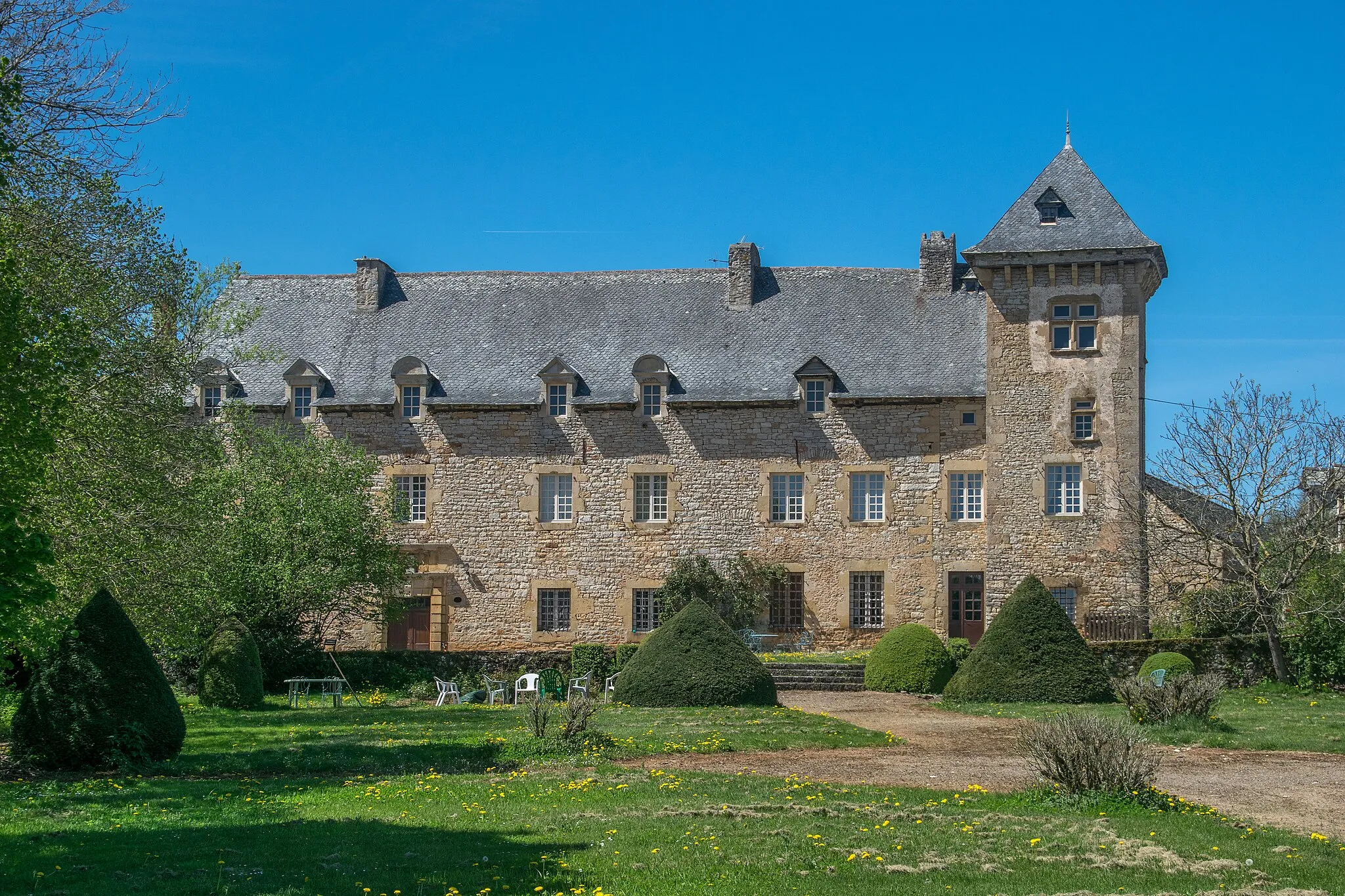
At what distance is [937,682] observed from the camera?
76.4 ft

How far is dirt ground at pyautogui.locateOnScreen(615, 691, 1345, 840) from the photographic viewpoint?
1139 cm

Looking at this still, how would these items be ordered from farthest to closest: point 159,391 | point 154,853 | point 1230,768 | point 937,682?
point 937,682 → point 159,391 → point 1230,768 → point 154,853

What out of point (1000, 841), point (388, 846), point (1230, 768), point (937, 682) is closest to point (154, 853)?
point (388, 846)

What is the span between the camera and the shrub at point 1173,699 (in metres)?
16.3

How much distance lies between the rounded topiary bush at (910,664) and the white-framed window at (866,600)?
6.43 m

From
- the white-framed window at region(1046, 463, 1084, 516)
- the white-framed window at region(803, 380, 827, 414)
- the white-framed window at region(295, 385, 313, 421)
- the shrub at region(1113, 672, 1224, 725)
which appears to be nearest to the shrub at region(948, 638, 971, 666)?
the white-framed window at region(1046, 463, 1084, 516)

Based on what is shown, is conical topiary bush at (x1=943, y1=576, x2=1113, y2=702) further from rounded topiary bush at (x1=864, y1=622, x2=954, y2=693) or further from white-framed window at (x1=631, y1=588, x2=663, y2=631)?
white-framed window at (x1=631, y1=588, x2=663, y2=631)

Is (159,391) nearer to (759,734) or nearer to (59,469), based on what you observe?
(59,469)

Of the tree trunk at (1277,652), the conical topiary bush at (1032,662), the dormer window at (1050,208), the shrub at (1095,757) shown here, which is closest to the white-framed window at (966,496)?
the dormer window at (1050,208)

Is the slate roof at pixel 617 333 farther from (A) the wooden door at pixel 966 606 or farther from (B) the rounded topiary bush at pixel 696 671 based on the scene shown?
(B) the rounded topiary bush at pixel 696 671

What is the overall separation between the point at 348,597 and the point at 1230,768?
18.6 metres

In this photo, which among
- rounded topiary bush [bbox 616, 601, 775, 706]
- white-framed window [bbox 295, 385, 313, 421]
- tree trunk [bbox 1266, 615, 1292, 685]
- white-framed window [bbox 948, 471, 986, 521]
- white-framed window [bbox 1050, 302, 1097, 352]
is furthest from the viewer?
white-framed window [bbox 295, 385, 313, 421]

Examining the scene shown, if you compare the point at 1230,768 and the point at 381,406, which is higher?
the point at 381,406

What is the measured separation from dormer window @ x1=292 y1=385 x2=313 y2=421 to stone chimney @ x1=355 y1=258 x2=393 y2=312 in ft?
10.6
